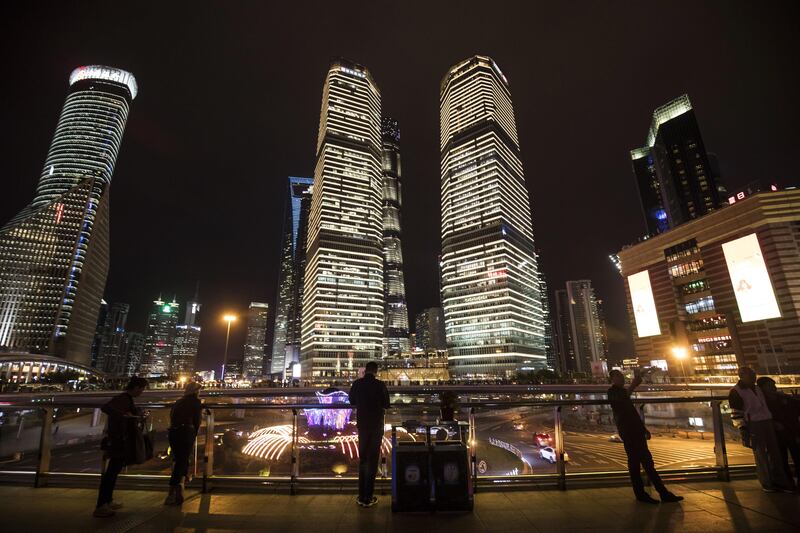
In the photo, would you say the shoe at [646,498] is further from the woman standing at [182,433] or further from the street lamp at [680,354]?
the street lamp at [680,354]

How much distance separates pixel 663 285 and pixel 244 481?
12248 centimetres

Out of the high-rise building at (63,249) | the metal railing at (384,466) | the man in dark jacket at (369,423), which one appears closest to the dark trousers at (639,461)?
the metal railing at (384,466)

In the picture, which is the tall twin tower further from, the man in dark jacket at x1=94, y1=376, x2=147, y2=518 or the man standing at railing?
the man in dark jacket at x1=94, y1=376, x2=147, y2=518

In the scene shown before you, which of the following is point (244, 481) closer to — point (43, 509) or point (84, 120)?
point (43, 509)

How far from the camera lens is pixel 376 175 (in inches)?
6703

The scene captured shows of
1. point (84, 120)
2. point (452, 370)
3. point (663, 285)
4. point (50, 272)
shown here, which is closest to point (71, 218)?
point (50, 272)

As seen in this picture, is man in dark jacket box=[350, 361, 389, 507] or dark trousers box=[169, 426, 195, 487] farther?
dark trousers box=[169, 426, 195, 487]

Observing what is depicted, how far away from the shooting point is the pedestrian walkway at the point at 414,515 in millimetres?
4637

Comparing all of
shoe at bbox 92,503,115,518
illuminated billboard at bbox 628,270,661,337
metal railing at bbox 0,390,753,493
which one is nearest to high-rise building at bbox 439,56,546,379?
illuminated billboard at bbox 628,270,661,337

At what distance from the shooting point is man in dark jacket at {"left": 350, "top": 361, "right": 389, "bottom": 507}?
220 inches

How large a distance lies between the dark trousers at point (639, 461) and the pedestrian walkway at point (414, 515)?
0.25 meters

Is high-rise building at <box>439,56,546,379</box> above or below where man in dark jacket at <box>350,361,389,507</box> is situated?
above

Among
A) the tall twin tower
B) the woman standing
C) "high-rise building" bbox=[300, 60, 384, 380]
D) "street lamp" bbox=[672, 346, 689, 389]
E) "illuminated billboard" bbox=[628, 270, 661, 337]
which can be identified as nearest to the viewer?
the woman standing

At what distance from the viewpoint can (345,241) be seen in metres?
152
